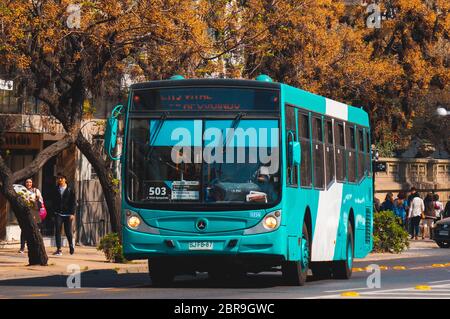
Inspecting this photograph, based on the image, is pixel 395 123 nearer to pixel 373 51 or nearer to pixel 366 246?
pixel 373 51

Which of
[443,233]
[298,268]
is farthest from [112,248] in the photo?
[443,233]

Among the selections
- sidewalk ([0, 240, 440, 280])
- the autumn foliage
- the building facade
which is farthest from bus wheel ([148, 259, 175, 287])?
the building facade

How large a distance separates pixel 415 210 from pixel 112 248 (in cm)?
2361

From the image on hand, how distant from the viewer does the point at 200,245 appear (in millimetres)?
20344

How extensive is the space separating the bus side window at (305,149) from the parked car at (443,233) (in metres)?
25.4

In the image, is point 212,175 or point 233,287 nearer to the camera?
point 212,175

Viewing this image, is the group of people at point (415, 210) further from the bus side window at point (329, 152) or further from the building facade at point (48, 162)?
the bus side window at point (329, 152)

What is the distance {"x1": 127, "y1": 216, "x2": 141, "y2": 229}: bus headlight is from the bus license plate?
89cm

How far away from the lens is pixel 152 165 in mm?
20562

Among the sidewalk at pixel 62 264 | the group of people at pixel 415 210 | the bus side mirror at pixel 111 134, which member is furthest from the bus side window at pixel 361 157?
the group of people at pixel 415 210

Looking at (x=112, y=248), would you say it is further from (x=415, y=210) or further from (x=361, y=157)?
(x=415, y=210)

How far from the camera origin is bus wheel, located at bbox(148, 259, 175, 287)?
21.8 m

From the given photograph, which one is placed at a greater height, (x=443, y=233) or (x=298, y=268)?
(x=443, y=233)

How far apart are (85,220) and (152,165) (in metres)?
19.3
